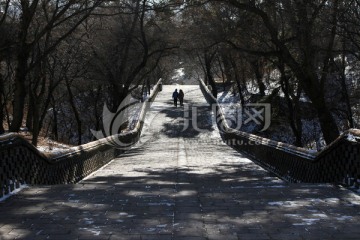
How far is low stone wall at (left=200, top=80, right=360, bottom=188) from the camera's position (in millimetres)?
7164

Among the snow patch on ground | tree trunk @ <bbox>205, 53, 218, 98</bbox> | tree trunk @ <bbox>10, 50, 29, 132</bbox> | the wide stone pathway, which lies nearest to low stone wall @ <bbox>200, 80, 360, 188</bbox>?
the wide stone pathway

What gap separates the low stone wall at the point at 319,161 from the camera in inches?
282

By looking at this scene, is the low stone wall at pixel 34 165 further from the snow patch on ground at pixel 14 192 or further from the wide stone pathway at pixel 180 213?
the wide stone pathway at pixel 180 213

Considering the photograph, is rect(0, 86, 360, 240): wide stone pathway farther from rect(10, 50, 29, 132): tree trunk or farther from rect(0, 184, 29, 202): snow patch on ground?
rect(10, 50, 29, 132): tree trunk

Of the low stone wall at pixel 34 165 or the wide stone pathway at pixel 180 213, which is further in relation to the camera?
the low stone wall at pixel 34 165

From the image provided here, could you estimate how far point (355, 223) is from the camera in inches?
193

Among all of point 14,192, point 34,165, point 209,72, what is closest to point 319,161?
point 34,165

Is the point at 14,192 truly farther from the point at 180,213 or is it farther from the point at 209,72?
the point at 209,72

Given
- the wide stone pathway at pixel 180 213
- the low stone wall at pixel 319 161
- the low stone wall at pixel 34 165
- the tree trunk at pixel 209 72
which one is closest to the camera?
the wide stone pathway at pixel 180 213

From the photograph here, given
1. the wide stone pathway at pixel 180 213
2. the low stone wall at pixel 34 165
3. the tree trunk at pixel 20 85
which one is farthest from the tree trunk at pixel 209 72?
the wide stone pathway at pixel 180 213

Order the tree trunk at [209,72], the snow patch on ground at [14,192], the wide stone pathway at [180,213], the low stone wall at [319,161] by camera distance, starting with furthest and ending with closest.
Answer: the tree trunk at [209,72] → the low stone wall at [319,161] → the snow patch on ground at [14,192] → the wide stone pathway at [180,213]

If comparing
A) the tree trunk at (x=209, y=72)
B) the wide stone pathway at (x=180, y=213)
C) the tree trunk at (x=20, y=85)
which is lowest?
the wide stone pathway at (x=180, y=213)

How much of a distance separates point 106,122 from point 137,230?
33.8 meters

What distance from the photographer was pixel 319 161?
855 centimetres
